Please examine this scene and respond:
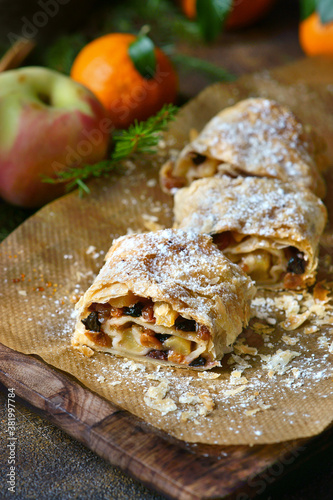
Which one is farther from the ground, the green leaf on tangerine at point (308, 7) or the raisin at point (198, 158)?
the raisin at point (198, 158)

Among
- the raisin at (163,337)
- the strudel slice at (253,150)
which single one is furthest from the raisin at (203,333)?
the strudel slice at (253,150)

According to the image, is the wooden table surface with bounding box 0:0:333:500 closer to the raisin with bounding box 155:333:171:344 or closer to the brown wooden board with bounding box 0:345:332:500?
the brown wooden board with bounding box 0:345:332:500

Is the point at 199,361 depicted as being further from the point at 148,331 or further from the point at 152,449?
the point at 152,449

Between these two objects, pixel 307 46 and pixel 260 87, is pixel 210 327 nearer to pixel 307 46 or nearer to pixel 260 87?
pixel 260 87

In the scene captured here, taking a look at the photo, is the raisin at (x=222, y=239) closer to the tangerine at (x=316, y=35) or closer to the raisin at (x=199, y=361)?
the raisin at (x=199, y=361)

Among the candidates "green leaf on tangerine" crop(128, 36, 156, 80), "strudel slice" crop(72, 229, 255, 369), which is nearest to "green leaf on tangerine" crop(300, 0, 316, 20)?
"green leaf on tangerine" crop(128, 36, 156, 80)

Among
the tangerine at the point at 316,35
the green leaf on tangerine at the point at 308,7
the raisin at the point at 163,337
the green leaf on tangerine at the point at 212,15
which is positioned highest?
the raisin at the point at 163,337

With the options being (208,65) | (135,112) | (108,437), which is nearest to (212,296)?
(108,437)
